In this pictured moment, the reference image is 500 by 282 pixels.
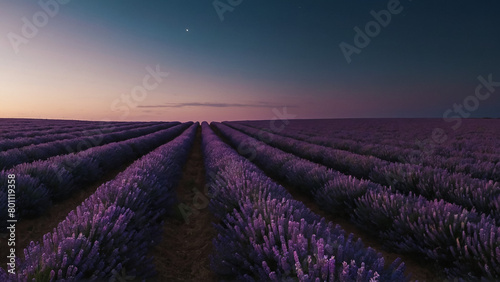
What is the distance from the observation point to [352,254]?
5.99 ft

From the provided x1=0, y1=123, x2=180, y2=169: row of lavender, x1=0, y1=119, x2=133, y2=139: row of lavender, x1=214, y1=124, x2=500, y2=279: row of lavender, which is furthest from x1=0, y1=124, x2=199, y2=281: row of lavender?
x1=0, y1=119, x2=133, y2=139: row of lavender

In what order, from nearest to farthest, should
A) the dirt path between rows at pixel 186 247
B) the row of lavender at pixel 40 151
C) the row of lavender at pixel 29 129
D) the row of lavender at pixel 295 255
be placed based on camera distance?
the row of lavender at pixel 295 255
the dirt path between rows at pixel 186 247
the row of lavender at pixel 40 151
the row of lavender at pixel 29 129

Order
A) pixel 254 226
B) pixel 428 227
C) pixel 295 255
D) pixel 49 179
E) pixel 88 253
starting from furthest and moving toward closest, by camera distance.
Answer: pixel 49 179, pixel 428 227, pixel 254 226, pixel 88 253, pixel 295 255

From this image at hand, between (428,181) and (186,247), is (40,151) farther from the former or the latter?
(428,181)

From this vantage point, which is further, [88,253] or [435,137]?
[435,137]

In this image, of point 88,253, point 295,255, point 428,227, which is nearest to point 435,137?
point 428,227

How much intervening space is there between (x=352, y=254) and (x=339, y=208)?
9.05 ft

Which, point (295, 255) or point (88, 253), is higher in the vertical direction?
point (295, 255)

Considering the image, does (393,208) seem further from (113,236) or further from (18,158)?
(18,158)

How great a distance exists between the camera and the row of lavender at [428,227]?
2311 mm

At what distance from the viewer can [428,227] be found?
2932mm

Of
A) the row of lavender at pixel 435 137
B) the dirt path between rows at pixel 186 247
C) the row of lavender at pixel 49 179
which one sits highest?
the row of lavender at pixel 435 137

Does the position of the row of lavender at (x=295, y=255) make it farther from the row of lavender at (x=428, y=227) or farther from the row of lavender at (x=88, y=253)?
the row of lavender at (x=88, y=253)

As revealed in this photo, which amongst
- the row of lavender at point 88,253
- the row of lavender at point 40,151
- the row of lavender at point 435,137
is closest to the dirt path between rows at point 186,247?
the row of lavender at point 88,253
